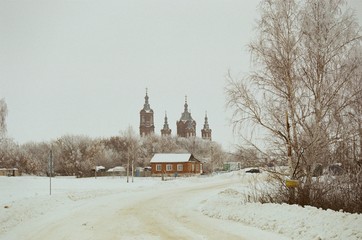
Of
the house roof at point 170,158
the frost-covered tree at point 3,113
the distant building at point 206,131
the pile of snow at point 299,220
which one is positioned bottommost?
the pile of snow at point 299,220

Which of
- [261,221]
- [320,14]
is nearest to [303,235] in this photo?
[261,221]

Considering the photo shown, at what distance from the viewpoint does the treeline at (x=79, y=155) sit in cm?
7600

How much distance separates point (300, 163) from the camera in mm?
13258

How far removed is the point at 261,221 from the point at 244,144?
10.5ft

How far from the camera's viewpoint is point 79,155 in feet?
267

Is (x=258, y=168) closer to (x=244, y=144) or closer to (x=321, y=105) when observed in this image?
(x=244, y=144)

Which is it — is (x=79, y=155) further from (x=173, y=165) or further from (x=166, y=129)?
(x=166, y=129)

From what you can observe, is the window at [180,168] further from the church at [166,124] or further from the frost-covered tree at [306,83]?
the church at [166,124]

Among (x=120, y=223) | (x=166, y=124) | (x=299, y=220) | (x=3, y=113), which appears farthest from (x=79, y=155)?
(x=299, y=220)

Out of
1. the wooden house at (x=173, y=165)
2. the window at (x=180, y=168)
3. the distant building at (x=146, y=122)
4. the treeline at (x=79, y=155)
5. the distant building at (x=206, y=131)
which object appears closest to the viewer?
the wooden house at (x=173, y=165)

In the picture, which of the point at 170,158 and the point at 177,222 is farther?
the point at 170,158

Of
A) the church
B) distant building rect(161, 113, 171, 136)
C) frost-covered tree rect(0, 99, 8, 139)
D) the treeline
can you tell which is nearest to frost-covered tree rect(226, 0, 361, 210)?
frost-covered tree rect(0, 99, 8, 139)

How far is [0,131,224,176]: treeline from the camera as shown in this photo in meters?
76.0

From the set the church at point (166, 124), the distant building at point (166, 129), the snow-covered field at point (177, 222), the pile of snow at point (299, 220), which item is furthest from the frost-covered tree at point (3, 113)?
the distant building at point (166, 129)
